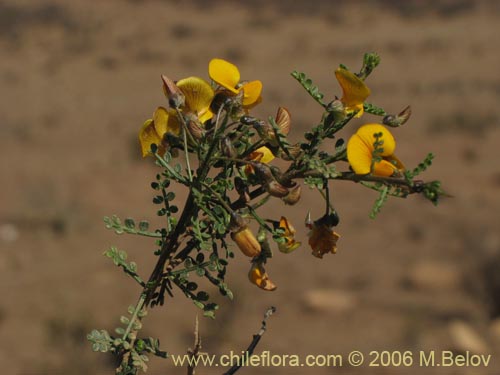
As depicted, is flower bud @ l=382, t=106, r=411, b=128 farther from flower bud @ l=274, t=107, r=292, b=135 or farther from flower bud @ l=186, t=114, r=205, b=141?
flower bud @ l=186, t=114, r=205, b=141

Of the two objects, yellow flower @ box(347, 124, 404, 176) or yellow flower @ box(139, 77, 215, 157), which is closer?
yellow flower @ box(347, 124, 404, 176)

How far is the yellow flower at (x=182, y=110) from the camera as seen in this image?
120 cm

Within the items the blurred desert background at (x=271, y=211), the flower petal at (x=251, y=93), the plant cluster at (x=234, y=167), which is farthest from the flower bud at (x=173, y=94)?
the blurred desert background at (x=271, y=211)

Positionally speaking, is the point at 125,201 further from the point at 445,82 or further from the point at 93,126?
the point at 445,82

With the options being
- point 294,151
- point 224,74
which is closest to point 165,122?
point 224,74

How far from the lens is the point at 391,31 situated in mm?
22047

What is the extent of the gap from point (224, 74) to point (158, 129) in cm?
15

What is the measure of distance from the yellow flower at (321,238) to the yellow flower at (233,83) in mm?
239

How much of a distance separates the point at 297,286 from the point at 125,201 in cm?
364

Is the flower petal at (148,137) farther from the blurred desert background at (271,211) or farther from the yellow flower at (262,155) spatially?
the blurred desert background at (271,211)

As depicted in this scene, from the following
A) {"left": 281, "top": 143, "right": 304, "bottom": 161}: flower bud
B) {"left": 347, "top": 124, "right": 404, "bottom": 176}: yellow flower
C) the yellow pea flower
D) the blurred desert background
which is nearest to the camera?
{"left": 347, "top": 124, "right": 404, "bottom": 176}: yellow flower

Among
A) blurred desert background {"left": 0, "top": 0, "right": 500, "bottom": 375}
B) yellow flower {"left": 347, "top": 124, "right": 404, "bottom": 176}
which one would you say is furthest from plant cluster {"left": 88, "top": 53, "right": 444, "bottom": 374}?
blurred desert background {"left": 0, "top": 0, "right": 500, "bottom": 375}

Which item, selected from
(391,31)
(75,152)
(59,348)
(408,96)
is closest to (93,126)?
(75,152)

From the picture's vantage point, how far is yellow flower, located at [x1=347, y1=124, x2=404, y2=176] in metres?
1.00
